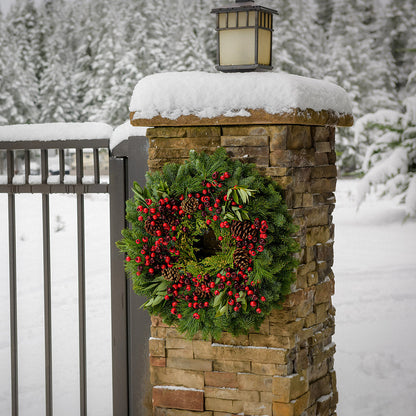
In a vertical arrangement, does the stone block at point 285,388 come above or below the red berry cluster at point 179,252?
below

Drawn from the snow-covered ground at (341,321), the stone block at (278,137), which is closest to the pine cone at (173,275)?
the stone block at (278,137)

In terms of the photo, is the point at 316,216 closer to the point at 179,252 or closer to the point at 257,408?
the point at 179,252

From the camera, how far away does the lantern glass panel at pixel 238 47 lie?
2400mm

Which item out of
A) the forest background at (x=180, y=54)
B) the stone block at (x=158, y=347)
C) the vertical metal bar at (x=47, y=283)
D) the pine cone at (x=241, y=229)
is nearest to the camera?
the pine cone at (x=241, y=229)

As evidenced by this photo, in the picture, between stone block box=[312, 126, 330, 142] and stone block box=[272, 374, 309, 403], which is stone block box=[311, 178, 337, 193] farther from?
stone block box=[272, 374, 309, 403]

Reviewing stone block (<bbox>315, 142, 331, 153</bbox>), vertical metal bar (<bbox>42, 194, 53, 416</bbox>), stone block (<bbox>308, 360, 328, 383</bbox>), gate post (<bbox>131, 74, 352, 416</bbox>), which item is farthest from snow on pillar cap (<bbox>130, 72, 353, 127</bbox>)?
stone block (<bbox>308, 360, 328, 383</bbox>)

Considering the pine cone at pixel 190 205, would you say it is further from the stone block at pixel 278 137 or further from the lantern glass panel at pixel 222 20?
the lantern glass panel at pixel 222 20

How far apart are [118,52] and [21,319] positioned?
1987 centimetres

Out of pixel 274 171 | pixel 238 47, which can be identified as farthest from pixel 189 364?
pixel 238 47

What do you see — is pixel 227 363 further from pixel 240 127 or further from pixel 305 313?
pixel 240 127

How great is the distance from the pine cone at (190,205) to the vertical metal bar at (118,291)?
0.61 metres

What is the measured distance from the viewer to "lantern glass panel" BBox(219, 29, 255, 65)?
2400 mm

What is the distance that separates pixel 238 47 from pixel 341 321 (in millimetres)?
4093

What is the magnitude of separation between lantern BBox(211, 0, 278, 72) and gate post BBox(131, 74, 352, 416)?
→ 0.25m
